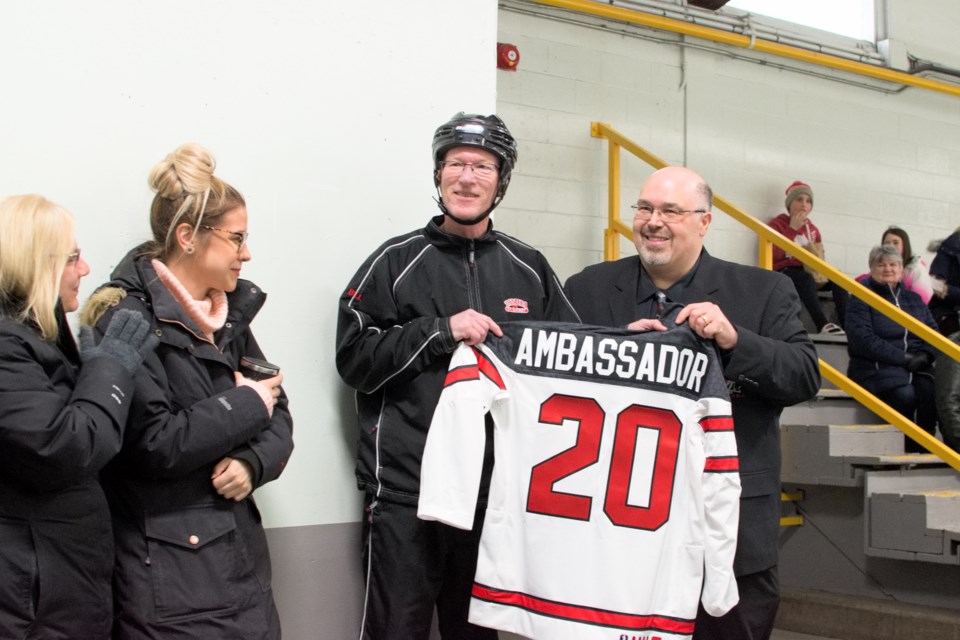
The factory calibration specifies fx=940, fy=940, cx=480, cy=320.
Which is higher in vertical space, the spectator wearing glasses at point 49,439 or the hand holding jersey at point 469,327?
the hand holding jersey at point 469,327

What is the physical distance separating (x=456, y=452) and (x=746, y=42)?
5.21m

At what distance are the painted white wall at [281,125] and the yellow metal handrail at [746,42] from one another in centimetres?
320

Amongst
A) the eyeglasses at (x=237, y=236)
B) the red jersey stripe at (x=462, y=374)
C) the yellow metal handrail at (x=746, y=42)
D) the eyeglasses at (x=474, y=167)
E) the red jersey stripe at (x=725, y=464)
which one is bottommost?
the red jersey stripe at (x=725, y=464)

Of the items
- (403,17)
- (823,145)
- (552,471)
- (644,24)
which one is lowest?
(552,471)

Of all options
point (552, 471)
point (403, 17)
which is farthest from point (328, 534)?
point (403, 17)

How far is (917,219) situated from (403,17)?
5.89m

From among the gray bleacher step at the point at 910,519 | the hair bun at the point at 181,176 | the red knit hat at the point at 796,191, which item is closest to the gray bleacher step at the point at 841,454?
the gray bleacher step at the point at 910,519

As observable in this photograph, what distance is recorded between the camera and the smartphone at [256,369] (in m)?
2.12

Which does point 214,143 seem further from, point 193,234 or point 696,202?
point 696,202

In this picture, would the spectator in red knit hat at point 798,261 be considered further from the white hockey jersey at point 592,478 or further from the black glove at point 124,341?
the black glove at point 124,341

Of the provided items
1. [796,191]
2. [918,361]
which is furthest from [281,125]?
[796,191]

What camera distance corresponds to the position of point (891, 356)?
506 cm

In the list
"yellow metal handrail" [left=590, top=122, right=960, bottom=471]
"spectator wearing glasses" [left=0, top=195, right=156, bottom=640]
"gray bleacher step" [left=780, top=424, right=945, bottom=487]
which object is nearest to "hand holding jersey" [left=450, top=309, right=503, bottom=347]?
"spectator wearing glasses" [left=0, top=195, right=156, bottom=640]

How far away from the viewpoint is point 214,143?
245 centimetres
